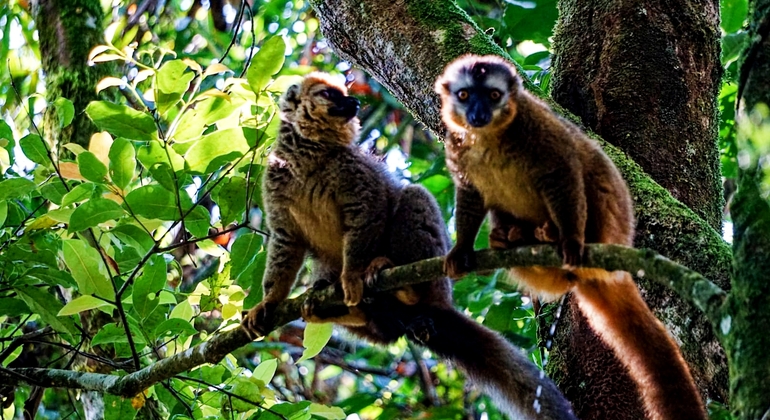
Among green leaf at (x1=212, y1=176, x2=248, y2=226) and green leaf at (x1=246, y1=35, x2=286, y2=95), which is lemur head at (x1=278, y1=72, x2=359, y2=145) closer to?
green leaf at (x1=212, y1=176, x2=248, y2=226)

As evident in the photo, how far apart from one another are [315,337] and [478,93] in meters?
1.33

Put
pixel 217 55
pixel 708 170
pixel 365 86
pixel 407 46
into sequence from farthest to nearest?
pixel 365 86
pixel 217 55
pixel 407 46
pixel 708 170

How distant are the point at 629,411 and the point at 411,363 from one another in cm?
504

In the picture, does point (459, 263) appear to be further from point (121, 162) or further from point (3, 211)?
point (3, 211)

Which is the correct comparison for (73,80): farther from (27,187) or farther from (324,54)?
(324,54)

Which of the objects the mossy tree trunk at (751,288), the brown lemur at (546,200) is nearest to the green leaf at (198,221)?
the brown lemur at (546,200)

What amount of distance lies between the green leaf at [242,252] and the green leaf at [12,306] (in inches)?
37.2

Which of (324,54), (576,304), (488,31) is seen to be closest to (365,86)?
(324,54)

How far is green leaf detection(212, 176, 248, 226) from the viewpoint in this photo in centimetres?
374

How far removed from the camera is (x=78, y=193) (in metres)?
3.60

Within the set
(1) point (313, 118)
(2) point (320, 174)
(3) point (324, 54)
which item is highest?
(3) point (324, 54)

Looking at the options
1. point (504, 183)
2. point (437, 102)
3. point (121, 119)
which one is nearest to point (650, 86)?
point (437, 102)

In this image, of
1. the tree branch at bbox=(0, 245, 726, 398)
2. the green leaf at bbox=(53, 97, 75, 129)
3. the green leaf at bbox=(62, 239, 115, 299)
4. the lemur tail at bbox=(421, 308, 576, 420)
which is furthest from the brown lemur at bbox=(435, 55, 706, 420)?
the green leaf at bbox=(53, 97, 75, 129)

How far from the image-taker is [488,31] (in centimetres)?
594
